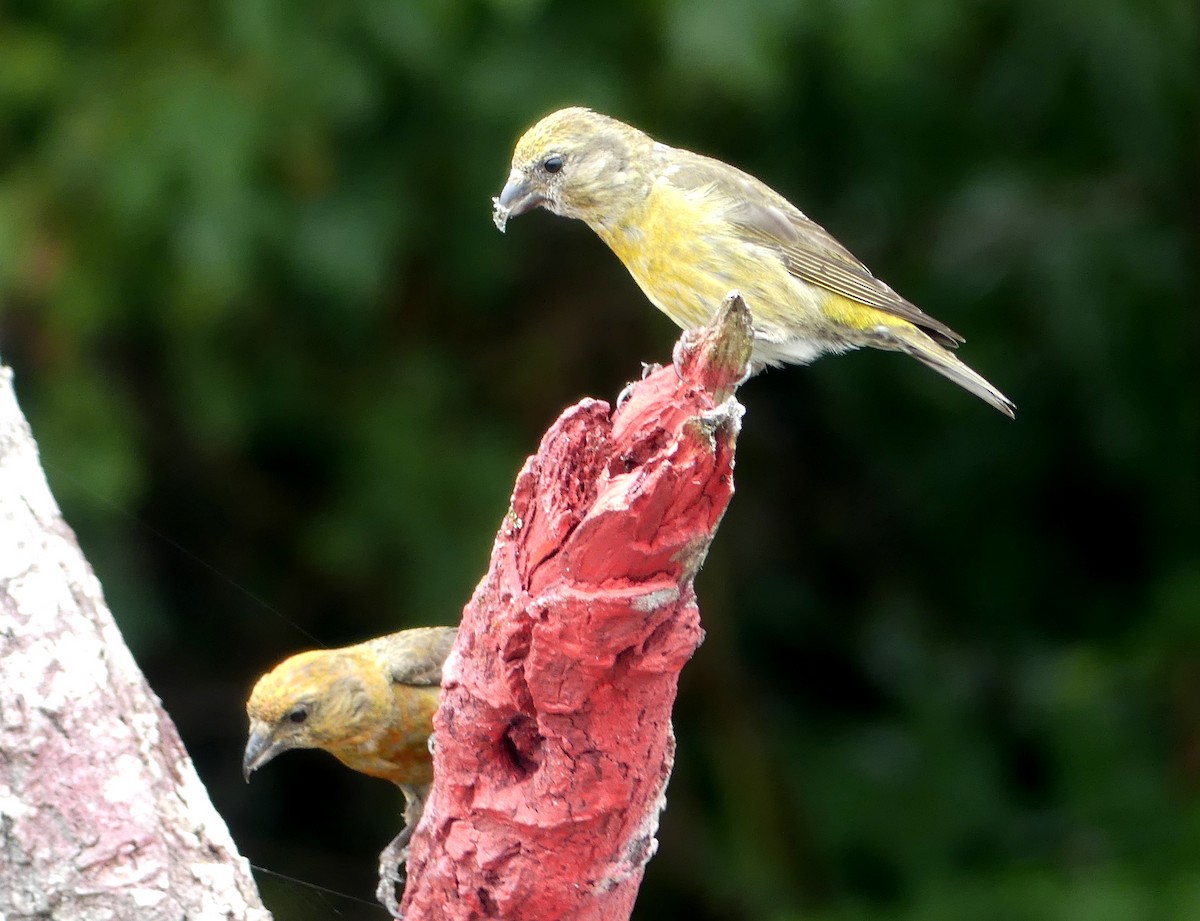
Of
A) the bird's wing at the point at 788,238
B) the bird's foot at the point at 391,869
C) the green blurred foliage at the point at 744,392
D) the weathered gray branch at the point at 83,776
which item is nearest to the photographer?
the weathered gray branch at the point at 83,776

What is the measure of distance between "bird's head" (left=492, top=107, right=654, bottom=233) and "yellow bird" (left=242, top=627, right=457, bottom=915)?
1.09 m

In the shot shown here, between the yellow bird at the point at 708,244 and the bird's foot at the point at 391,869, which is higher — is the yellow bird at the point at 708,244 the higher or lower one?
the higher one

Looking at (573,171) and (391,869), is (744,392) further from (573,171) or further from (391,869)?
(391,869)

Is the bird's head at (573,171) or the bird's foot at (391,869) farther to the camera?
the bird's head at (573,171)

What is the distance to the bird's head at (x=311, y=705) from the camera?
3.70 meters

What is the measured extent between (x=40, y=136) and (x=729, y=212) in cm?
275

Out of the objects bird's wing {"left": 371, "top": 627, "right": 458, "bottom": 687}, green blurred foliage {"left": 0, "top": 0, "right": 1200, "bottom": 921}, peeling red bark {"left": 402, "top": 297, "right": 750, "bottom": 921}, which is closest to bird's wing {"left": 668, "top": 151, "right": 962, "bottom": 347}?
green blurred foliage {"left": 0, "top": 0, "right": 1200, "bottom": 921}

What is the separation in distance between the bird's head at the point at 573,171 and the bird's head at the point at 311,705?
1141mm

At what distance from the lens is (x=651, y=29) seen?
570 centimetres

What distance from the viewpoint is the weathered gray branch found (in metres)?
2.90

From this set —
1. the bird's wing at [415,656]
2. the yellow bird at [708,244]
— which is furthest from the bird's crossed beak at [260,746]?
the yellow bird at [708,244]

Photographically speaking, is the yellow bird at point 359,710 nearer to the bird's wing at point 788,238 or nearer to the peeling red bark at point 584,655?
the peeling red bark at point 584,655

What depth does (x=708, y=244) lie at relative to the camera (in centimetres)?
413

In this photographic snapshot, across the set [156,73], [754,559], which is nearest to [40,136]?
[156,73]
